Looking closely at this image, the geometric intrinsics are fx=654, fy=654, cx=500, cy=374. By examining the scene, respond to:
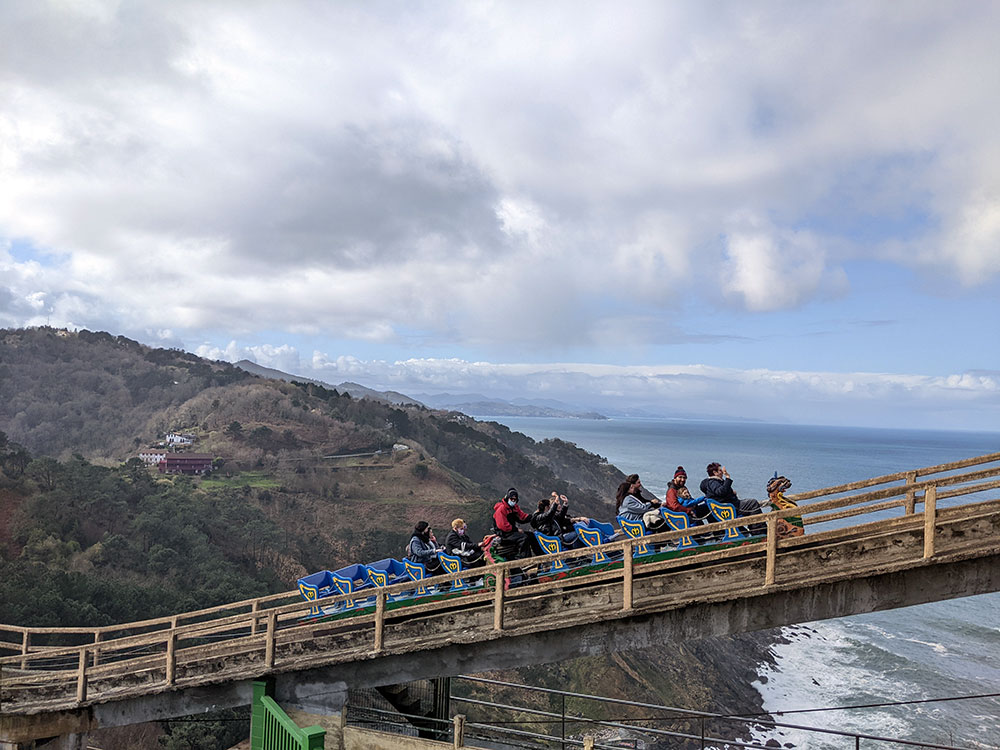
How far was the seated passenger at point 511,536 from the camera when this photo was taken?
33.2 ft

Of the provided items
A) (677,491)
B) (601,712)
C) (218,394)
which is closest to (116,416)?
(218,394)

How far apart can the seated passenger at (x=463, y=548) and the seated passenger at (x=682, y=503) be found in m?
3.04

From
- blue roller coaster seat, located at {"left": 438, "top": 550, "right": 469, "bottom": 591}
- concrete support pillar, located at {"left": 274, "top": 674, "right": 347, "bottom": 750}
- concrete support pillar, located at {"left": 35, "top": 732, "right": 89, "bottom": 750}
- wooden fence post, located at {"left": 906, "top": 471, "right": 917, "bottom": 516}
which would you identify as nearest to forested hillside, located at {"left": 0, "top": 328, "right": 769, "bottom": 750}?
concrete support pillar, located at {"left": 35, "top": 732, "right": 89, "bottom": 750}

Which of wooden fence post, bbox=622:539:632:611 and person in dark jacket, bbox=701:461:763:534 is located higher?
person in dark jacket, bbox=701:461:763:534

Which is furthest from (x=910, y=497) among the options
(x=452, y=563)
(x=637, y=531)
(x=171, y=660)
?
(x=171, y=660)

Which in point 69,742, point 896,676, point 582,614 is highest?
point 582,614

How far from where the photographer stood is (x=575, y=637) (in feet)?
28.9

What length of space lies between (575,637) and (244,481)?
205 ft

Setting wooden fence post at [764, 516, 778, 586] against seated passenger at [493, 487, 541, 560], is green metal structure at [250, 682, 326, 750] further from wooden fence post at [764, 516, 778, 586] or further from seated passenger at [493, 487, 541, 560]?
wooden fence post at [764, 516, 778, 586]

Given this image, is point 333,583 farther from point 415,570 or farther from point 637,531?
point 637,531

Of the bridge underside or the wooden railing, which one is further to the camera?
the wooden railing

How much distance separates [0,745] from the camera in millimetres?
10875

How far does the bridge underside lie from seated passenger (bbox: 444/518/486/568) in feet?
3.83

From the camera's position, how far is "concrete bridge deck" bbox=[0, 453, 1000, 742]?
7.70m
